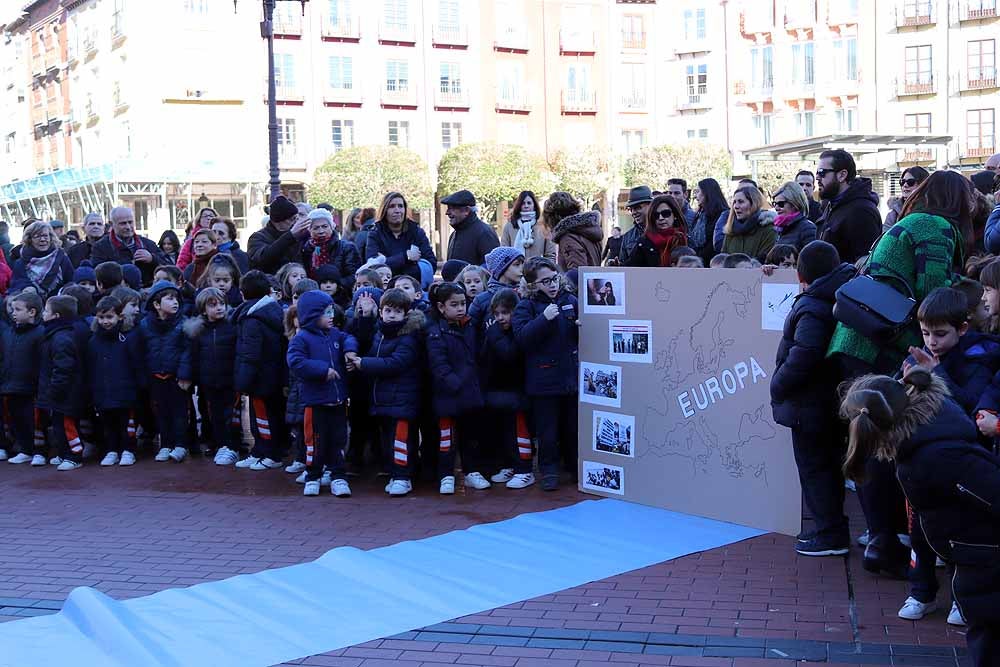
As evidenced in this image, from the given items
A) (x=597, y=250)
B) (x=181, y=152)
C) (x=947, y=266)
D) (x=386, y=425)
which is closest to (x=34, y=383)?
(x=386, y=425)

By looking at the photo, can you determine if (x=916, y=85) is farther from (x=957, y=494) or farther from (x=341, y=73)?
(x=957, y=494)

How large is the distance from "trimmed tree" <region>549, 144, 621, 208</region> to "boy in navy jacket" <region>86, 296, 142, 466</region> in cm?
4394

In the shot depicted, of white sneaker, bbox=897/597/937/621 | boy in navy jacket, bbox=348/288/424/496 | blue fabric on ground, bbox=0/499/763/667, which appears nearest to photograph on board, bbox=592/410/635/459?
blue fabric on ground, bbox=0/499/763/667

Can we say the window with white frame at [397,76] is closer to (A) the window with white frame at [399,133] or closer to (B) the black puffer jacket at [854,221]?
(A) the window with white frame at [399,133]

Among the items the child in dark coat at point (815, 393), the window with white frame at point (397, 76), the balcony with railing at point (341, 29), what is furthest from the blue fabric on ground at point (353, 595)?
the window with white frame at point (397, 76)

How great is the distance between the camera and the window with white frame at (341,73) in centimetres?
5209

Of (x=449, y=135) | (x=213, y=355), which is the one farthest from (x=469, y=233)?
(x=449, y=135)

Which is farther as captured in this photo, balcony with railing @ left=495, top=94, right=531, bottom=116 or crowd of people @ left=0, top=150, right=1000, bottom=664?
balcony with railing @ left=495, top=94, right=531, bottom=116

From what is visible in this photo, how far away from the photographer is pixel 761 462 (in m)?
7.01

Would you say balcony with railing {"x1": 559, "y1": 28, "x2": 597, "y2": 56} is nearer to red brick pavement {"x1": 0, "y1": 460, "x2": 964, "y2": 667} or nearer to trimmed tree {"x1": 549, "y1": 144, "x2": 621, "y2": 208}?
trimmed tree {"x1": 549, "y1": 144, "x2": 621, "y2": 208}

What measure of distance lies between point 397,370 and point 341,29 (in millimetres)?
46591

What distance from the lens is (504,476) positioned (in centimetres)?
859

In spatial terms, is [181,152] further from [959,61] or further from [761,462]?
[761,462]

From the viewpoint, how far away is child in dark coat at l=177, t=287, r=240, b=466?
9508 mm
